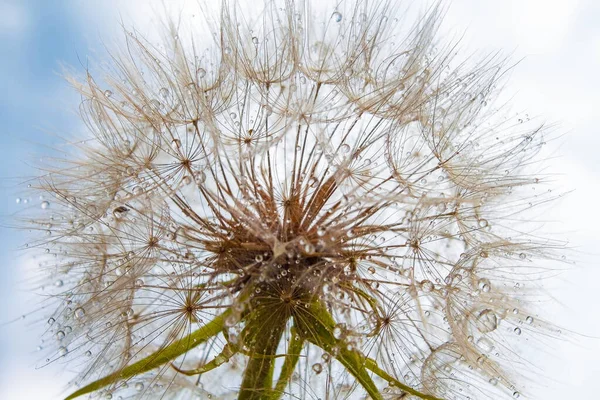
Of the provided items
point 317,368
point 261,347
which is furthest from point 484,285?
point 261,347

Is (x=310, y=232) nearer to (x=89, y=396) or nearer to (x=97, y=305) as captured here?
(x=97, y=305)

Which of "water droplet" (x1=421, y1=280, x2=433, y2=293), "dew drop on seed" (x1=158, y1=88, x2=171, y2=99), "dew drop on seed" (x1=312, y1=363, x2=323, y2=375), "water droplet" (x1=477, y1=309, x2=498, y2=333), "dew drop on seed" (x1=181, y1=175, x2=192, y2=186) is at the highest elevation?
"dew drop on seed" (x1=158, y1=88, x2=171, y2=99)

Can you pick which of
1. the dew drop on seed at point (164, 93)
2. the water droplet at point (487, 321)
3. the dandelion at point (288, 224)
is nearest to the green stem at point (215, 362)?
the dandelion at point (288, 224)

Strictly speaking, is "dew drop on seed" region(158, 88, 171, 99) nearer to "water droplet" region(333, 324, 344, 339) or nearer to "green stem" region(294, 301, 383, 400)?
"green stem" region(294, 301, 383, 400)

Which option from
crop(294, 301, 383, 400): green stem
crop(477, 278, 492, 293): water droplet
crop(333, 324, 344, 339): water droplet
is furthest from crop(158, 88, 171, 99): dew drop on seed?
crop(477, 278, 492, 293): water droplet

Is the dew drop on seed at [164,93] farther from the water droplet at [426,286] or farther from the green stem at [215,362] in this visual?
the water droplet at [426,286]

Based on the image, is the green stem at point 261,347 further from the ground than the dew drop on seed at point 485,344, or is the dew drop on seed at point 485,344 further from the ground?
the green stem at point 261,347

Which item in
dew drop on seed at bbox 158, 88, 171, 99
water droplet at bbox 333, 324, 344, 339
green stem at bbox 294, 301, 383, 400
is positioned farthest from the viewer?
dew drop on seed at bbox 158, 88, 171, 99

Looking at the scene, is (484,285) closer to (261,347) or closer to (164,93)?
(261,347)
